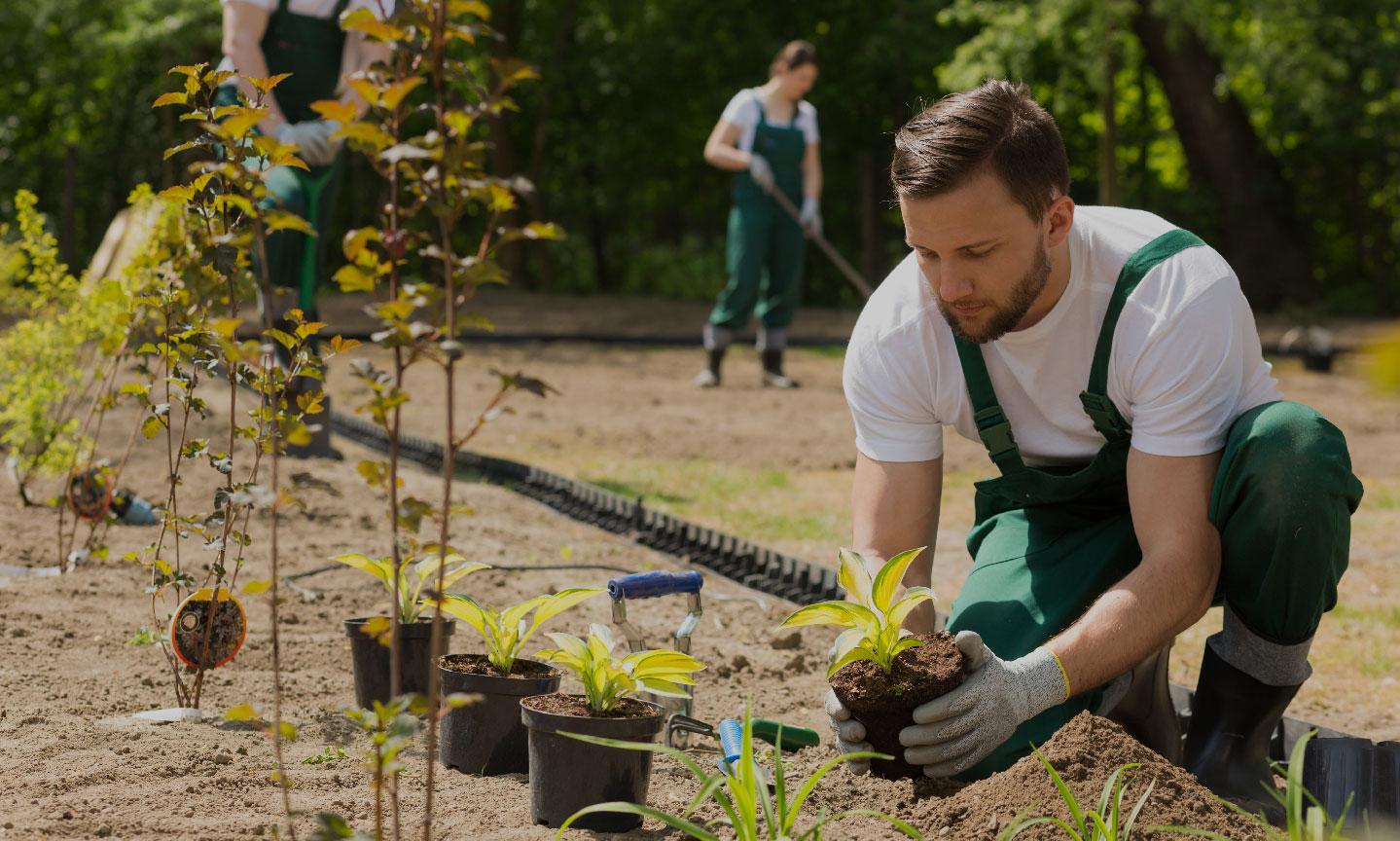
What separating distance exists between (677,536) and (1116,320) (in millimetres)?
2284

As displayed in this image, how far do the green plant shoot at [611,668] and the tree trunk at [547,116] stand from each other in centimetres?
1523

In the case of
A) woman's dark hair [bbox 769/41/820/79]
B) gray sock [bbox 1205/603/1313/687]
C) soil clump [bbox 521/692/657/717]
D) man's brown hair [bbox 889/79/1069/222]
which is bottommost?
soil clump [bbox 521/692/657/717]

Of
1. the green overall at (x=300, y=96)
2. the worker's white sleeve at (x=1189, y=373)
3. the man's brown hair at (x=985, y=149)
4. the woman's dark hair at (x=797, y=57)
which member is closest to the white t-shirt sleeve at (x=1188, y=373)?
the worker's white sleeve at (x=1189, y=373)

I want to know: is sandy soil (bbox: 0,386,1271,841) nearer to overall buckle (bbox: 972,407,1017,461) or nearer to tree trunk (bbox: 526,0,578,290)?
overall buckle (bbox: 972,407,1017,461)

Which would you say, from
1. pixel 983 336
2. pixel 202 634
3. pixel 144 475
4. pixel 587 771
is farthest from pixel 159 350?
pixel 144 475

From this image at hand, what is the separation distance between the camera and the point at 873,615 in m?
2.14

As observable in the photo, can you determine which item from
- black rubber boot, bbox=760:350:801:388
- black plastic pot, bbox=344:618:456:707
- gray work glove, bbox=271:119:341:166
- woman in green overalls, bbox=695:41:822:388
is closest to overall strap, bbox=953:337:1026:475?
black plastic pot, bbox=344:618:456:707

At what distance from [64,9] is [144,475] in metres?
13.1

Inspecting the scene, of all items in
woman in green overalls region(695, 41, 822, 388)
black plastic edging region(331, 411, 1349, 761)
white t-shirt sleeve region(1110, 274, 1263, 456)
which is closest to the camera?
white t-shirt sleeve region(1110, 274, 1263, 456)

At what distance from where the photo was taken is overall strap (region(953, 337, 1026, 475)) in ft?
8.53

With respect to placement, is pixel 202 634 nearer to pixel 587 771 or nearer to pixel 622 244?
pixel 587 771

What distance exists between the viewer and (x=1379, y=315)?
1534 cm

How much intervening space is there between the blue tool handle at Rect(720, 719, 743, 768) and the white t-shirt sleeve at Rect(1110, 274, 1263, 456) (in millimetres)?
953

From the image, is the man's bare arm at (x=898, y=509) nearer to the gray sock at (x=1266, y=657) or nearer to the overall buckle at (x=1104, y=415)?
the overall buckle at (x=1104, y=415)
